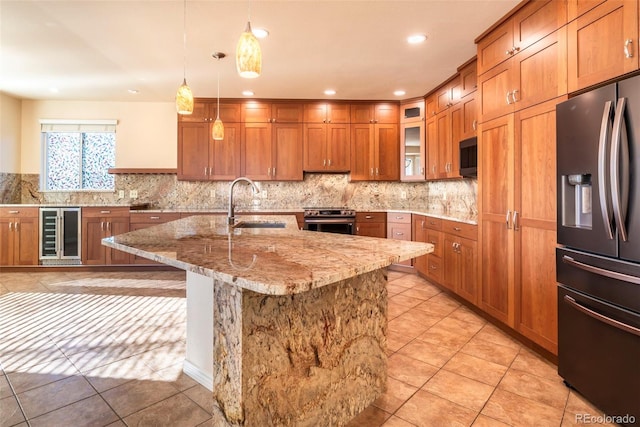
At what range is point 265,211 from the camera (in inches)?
196

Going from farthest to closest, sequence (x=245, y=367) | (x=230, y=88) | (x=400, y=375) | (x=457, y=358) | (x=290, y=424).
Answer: (x=230, y=88), (x=457, y=358), (x=400, y=375), (x=290, y=424), (x=245, y=367)

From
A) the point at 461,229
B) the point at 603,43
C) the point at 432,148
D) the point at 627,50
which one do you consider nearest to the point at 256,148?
the point at 432,148

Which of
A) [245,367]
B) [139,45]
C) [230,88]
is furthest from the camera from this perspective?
[230,88]

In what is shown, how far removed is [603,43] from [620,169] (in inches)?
30.3

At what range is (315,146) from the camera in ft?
16.7

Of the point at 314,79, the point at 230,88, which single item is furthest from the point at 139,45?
the point at 314,79

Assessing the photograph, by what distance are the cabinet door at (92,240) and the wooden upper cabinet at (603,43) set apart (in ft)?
18.0

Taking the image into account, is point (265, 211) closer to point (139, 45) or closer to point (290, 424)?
point (139, 45)

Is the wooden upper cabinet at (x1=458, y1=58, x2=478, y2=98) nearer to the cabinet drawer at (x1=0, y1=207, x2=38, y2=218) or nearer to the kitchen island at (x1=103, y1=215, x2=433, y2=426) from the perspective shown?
the kitchen island at (x1=103, y1=215, x2=433, y2=426)

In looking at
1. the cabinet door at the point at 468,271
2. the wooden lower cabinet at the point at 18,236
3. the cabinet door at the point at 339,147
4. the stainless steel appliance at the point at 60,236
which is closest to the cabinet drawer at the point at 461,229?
the cabinet door at the point at 468,271

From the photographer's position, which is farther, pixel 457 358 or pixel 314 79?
pixel 314 79

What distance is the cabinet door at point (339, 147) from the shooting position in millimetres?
5082

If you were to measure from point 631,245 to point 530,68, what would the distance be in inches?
57.0

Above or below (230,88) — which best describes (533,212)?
below
